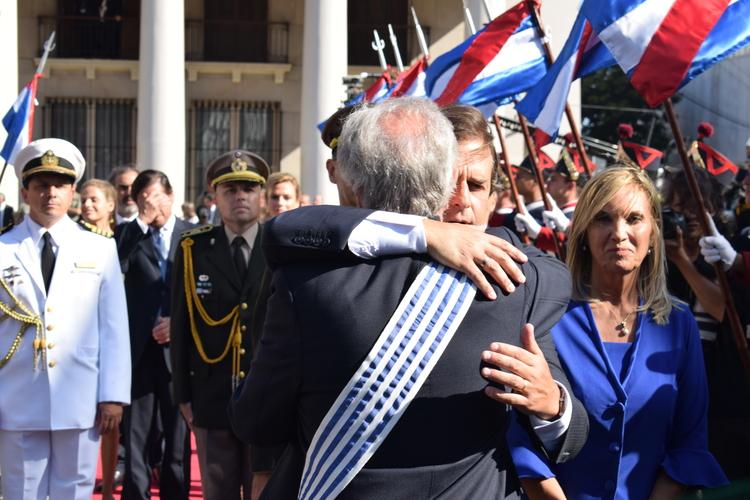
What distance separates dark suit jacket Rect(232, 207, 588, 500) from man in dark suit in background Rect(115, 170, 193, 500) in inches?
181

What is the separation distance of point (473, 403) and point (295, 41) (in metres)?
26.3

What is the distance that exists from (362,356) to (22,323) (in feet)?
11.0

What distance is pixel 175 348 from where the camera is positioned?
19.5 feet

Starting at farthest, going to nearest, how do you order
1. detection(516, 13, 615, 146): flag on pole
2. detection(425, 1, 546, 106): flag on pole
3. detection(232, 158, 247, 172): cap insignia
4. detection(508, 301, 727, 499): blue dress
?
detection(425, 1, 546, 106): flag on pole < detection(516, 13, 615, 146): flag on pole < detection(232, 158, 247, 172): cap insignia < detection(508, 301, 727, 499): blue dress

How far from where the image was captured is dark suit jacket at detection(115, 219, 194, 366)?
7324mm

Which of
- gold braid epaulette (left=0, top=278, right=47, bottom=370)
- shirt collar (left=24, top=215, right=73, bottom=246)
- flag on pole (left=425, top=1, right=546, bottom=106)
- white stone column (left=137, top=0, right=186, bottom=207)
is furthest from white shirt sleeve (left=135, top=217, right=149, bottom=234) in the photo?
white stone column (left=137, top=0, right=186, bottom=207)

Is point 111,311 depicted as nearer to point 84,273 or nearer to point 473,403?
point 84,273

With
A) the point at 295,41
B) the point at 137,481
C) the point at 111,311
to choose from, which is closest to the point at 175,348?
the point at 111,311

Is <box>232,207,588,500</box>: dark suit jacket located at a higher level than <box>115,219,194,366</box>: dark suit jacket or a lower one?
higher

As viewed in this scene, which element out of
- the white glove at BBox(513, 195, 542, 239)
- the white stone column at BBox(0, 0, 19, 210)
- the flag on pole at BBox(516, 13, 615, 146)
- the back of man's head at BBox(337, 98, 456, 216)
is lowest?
the white glove at BBox(513, 195, 542, 239)

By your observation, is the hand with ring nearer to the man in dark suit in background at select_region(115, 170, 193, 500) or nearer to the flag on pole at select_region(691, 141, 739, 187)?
the man in dark suit in background at select_region(115, 170, 193, 500)

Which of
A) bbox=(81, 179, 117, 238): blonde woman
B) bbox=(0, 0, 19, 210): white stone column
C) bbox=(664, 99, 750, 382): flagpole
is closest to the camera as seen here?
bbox=(664, 99, 750, 382): flagpole

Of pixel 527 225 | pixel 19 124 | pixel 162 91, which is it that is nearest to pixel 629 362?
pixel 527 225

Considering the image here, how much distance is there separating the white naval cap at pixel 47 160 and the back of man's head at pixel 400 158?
334 cm
